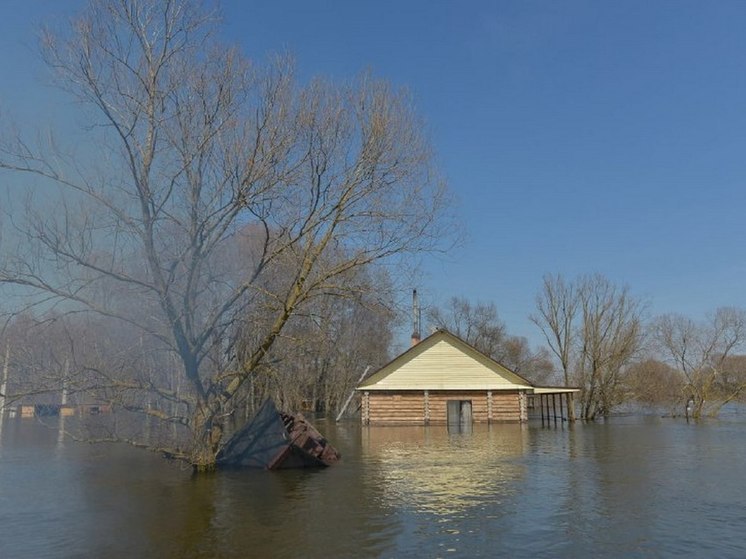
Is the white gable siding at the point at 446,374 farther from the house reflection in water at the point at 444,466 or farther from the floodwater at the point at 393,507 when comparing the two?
the floodwater at the point at 393,507

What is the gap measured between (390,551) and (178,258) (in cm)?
874

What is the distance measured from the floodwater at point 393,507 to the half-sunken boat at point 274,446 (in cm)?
63

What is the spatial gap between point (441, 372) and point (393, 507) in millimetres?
24459

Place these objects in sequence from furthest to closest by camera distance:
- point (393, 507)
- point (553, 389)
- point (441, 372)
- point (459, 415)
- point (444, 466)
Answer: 1. point (459, 415)
2. point (553, 389)
3. point (441, 372)
4. point (444, 466)
5. point (393, 507)

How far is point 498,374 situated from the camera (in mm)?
35938

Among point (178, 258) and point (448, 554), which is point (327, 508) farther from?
point (178, 258)

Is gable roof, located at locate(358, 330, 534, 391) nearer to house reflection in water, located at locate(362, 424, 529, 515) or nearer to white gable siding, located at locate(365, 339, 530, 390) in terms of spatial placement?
white gable siding, located at locate(365, 339, 530, 390)

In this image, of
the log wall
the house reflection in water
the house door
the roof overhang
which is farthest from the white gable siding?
the house reflection in water

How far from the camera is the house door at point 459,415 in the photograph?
115 ft

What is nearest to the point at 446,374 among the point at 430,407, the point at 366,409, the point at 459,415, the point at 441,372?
the point at 441,372

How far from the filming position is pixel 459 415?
38.7 meters

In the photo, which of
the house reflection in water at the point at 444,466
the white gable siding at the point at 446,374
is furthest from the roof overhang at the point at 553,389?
the house reflection in water at the point at 444,466

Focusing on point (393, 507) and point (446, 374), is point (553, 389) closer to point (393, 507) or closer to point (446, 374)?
point (446, 374)

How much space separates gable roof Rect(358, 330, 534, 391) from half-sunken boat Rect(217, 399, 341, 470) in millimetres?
16967
